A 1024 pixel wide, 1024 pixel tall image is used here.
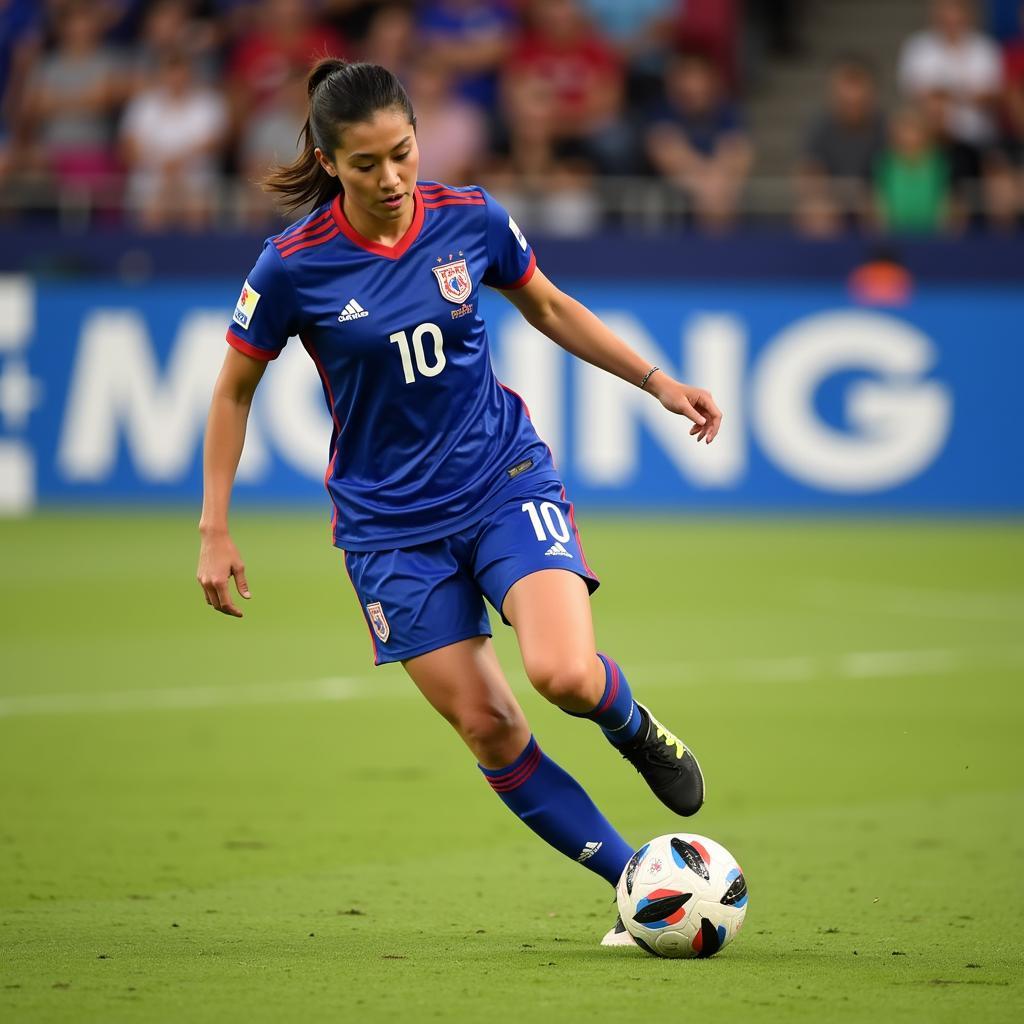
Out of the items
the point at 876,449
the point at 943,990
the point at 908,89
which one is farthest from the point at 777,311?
the point at 943,990

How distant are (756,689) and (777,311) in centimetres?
718

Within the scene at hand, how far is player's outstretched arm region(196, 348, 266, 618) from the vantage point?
5043 millimetres

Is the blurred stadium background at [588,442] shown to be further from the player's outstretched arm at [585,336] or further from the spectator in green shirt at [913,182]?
the player's outstretched arm at [585,336]

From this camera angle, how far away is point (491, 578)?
→ 5.13 metres

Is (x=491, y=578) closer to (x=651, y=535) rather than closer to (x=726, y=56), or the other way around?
(x=651, y=535)

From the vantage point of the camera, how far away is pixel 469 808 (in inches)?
286

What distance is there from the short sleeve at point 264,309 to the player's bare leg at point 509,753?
95cm

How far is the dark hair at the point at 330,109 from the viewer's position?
4934 mm

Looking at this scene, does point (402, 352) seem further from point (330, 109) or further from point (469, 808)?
point (469, 808)

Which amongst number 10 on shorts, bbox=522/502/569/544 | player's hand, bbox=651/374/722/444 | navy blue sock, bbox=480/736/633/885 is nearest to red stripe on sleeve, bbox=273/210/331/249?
number 10 on shorts, bbox=522/502/569/544

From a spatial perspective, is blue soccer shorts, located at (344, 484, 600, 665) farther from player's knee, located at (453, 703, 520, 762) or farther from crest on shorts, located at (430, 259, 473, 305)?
crest on shorts, located at (430, 259, 473, 305)

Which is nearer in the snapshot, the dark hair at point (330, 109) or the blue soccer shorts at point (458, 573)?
the dark hair at point (330, 109)

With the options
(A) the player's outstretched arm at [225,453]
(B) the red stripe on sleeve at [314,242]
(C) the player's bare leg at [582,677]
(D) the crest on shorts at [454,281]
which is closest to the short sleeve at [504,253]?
(D) the crest on shorts at [454,281]

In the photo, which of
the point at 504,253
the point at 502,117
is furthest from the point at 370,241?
the point at 502,117
